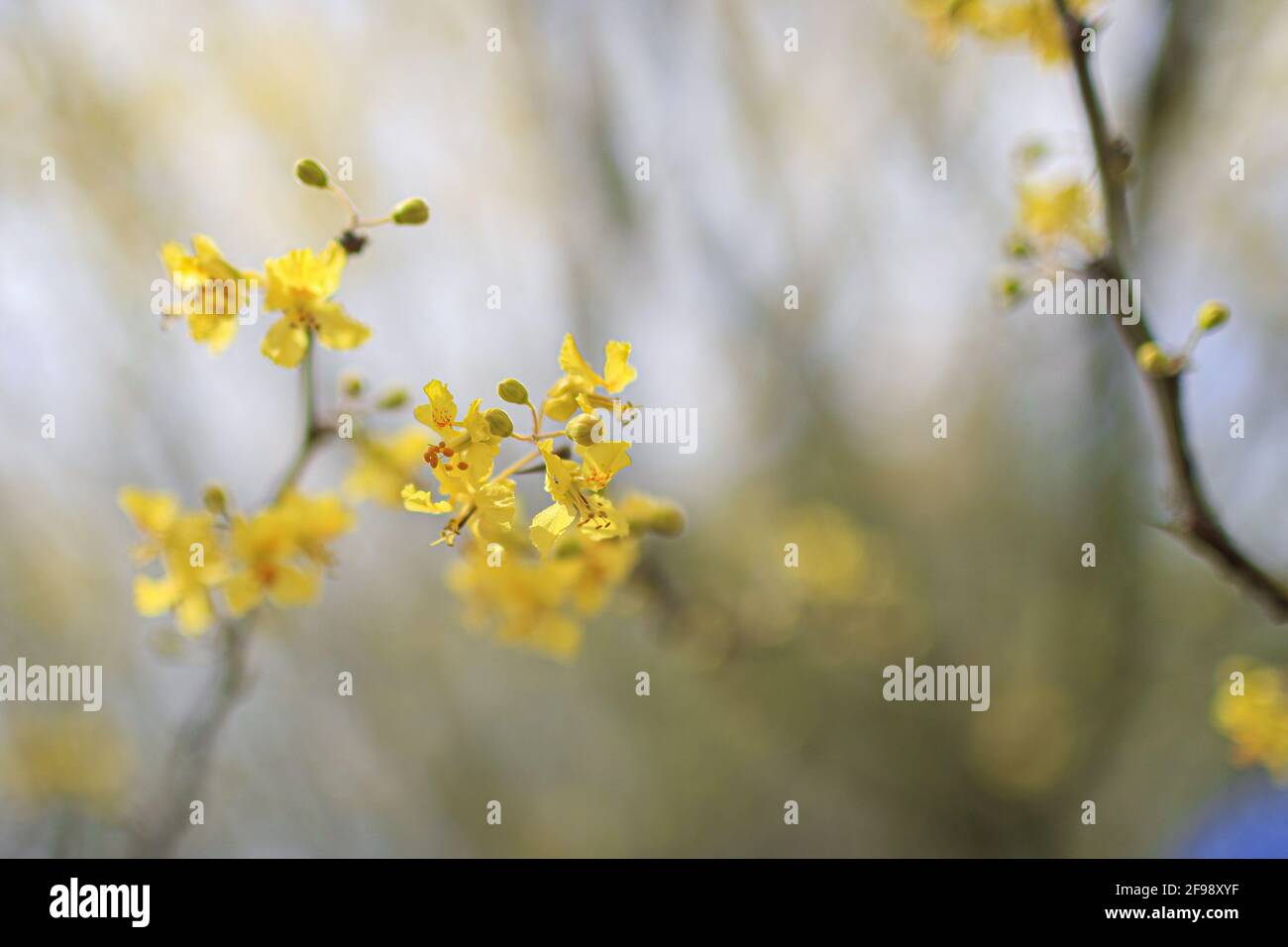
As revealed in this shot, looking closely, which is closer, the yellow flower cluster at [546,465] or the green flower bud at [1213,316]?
the yellow flower cluster at [546,465]

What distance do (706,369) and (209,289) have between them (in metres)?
3.14

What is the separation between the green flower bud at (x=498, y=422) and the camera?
1.26 metres

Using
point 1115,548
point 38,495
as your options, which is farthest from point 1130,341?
point 38,495

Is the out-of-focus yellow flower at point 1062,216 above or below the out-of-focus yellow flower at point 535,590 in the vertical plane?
above

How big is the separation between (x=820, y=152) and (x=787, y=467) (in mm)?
2132

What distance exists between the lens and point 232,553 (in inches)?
69.3

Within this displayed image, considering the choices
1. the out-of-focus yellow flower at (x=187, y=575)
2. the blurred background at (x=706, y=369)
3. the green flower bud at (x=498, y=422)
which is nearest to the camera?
the green flower bud at (x=498, y=422)

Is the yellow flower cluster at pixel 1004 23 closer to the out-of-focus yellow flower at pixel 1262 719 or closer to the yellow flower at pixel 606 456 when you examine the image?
the yellow flower at pixel 606 456

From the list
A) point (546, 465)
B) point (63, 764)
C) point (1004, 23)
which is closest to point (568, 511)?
point (546, 465)

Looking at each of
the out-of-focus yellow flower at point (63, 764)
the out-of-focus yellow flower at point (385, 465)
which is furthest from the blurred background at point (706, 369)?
the out-of-focus yellow flower at point (385, 465)

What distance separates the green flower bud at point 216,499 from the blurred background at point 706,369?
3.78 ft

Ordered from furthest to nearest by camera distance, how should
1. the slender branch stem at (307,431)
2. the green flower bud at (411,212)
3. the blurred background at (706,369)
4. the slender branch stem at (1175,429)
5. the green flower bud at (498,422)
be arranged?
1. the blurred background at (706,369)
2. the slender branch stem at (307,431)
3. the green flower bud at (411,212)
4. the slender branch stem at (1175,429)
5. the green flower bud at (498,422)

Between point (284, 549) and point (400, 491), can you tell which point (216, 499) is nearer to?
point (284, 549)

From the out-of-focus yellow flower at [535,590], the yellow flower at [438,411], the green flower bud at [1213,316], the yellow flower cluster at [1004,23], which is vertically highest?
the yellow flower cluster at [1004,23]
